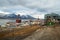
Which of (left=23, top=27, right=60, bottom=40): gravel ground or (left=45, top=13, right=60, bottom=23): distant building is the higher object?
(left=45, top=13, right=60, bottom=23): distant building

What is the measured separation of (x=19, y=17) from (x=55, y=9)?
0.79 m

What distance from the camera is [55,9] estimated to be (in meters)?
2.51

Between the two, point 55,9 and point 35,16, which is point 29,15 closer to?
point 35,16

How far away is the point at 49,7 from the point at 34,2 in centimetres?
35

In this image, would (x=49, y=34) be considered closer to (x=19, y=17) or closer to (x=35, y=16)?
(x=35, y=16)

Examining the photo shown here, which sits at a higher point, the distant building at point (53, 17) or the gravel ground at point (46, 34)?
the distant building at point (53, 17)

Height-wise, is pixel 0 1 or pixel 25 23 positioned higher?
pixel 0 1

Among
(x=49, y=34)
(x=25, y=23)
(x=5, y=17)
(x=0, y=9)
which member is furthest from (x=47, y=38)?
(x=0, y=9)

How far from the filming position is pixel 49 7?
8.35 ft

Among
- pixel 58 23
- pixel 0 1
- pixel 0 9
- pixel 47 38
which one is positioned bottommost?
pixel 47 38

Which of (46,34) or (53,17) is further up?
(53,17)

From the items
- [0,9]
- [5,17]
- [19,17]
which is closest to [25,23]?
[19,17]

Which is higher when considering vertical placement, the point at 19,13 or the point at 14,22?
the point at 19,13

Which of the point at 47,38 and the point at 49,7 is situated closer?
the point at 47,38
